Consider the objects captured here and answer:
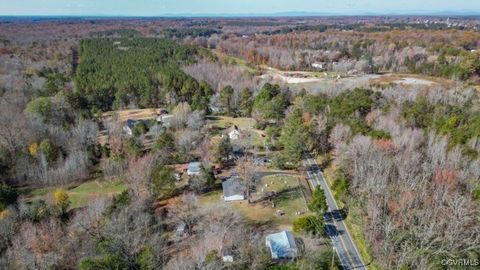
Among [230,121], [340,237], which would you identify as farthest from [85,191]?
[230,121]

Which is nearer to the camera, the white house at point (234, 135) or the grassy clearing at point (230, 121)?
the white house at point (234, 135)

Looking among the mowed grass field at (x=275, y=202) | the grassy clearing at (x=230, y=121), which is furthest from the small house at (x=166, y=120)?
the mowed grass field at (x=275, y=202)

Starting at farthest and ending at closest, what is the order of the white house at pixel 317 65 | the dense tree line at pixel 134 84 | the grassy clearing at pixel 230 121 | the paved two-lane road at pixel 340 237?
the white house at pixel 317 65, the dense tree line at pixel 134 84, the grassy clearing at pixel 230 121, the paved two-lane road at pixel 340 237

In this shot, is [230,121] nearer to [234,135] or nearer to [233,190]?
[234,135]

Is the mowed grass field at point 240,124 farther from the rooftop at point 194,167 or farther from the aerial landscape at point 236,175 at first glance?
the rooftop at point 194,167

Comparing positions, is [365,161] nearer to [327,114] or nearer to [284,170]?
[284,170]

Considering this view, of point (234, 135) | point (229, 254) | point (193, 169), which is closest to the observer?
point (229, 254)
